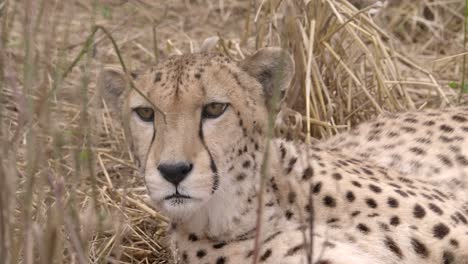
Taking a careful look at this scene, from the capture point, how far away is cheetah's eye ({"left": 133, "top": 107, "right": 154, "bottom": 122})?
279 centimetres

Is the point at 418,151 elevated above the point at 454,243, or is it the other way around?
the point at 418,151

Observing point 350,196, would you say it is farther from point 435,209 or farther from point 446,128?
point 446,128

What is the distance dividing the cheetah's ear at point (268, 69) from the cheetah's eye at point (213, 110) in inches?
7.5

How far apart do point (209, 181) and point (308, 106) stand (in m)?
1.20

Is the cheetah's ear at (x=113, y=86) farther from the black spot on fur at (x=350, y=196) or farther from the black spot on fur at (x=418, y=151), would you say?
the black spot on fur at (x=418, y=151)

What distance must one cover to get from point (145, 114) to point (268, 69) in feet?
1.28

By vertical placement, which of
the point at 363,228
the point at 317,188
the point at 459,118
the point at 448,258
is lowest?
the point at 448,258

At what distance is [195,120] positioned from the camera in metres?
2.71

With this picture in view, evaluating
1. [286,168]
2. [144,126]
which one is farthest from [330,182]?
[144,126]

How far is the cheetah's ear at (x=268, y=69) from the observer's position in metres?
2.91

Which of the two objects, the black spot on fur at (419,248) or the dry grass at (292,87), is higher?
the dry grass at (292,87)

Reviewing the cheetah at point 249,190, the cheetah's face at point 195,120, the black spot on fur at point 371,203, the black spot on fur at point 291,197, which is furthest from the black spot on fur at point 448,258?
the cheetah's face at point 195,120

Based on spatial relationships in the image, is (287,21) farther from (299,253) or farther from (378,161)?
(299,253)

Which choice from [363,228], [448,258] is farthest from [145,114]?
[448,258]
